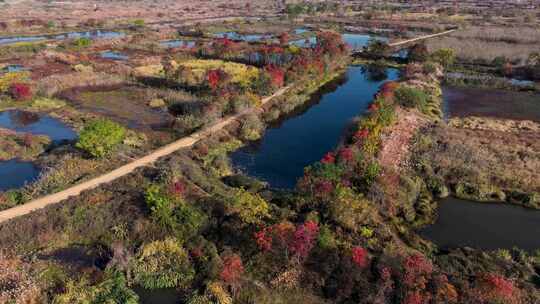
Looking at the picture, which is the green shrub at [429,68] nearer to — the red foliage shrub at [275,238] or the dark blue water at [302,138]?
the dark blue water at [302,138]

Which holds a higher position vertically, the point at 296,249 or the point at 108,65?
the point at 108,65

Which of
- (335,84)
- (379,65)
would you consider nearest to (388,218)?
(335,84)

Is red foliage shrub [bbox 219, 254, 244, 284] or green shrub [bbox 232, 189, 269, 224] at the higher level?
green shrub [bbox 232, 189, 269, 224]

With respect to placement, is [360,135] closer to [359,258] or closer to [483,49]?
[359,258]

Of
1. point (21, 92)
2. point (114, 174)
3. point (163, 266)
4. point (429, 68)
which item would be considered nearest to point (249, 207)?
point (163, 266)

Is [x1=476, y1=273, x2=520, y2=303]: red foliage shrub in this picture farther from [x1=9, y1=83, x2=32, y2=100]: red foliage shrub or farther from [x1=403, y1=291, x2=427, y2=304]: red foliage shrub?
[x1=9, y1=83, x2=32, y2=100]: red foliage shrub

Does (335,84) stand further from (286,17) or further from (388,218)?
(286,17)

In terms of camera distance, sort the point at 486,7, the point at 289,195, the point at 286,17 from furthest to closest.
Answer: the point at 486,7, the point at 286,17, the point at 289,195

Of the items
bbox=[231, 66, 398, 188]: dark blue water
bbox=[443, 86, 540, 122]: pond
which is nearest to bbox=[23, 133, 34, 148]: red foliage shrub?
bbox=[231, 66, 398, 188]: dark blue water
